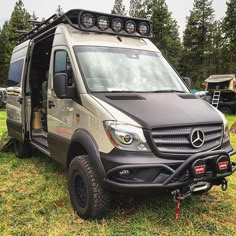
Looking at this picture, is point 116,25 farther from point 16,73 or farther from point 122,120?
point 16,73

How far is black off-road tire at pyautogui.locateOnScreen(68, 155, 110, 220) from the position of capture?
413 cm

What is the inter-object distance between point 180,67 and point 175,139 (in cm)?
4279

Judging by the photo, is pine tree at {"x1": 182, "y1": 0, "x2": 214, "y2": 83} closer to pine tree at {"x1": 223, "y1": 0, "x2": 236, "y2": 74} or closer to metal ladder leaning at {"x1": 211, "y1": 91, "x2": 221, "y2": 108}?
pine tree at {"x1": 223, "y1": 0, "x2": 236, "y2": 74}

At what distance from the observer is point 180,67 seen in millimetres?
45719

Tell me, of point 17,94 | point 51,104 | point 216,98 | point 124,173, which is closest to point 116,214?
point 124,173

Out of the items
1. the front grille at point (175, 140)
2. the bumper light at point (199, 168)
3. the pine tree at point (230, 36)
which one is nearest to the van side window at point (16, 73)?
the front grille at point (175, 140)

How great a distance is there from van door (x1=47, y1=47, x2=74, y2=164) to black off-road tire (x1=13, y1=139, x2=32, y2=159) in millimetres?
2031

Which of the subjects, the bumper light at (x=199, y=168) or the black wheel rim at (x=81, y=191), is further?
the black wheel rim at (x=81, y=191)

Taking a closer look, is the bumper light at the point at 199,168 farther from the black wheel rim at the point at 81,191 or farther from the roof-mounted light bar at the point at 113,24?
the roof-mounted light bar at the point at 113,24

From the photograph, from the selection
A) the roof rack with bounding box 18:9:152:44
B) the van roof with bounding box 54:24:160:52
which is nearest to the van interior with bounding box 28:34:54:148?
the roof rack with bounding box 18:9:152:44

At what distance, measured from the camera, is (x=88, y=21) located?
202 inches

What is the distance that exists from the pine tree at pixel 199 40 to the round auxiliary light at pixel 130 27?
39.4 meters

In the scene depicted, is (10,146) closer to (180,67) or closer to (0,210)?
(0,210)

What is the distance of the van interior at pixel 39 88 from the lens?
7.16m
